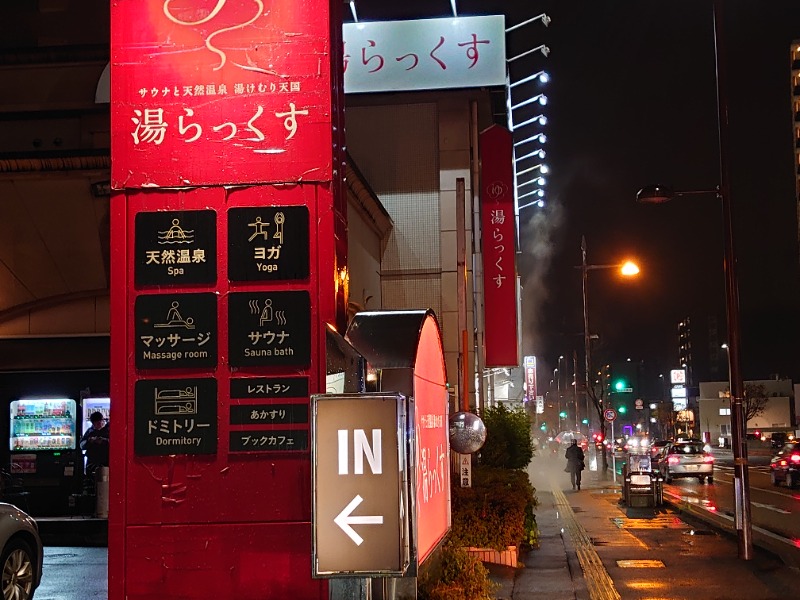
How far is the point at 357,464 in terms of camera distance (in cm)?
466

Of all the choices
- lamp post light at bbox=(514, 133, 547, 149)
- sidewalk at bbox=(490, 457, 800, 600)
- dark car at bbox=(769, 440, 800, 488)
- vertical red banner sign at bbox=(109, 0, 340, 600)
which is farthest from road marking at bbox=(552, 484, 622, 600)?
lamp post light at bbox=(514, 133, 547, 149)

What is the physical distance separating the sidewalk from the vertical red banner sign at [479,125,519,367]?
19.9 feet

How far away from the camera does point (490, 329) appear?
90.5 ft

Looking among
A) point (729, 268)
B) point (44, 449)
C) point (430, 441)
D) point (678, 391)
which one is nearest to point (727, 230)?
point (729, 268)

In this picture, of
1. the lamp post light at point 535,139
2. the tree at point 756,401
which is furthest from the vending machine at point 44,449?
the tree at point 756,401

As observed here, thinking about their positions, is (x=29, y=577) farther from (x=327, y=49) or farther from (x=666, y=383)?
(x=666, y=383)

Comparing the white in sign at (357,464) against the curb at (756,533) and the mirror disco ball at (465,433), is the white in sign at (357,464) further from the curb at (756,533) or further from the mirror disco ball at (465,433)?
the curb at (756,533)

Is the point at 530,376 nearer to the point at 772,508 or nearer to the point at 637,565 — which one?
the point at 772,508

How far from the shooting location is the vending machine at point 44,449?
18.6m

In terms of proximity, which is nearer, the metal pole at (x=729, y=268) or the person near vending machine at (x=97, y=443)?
the metal pole at (x=729, y=268)

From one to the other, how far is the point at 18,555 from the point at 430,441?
592 cm

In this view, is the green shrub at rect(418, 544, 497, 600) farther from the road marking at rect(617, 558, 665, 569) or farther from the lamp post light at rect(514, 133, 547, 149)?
the lamp post light at rect(514, 133, 547, 149)

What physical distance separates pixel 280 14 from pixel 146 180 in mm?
1311

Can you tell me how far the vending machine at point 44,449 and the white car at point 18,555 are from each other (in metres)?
8.37
